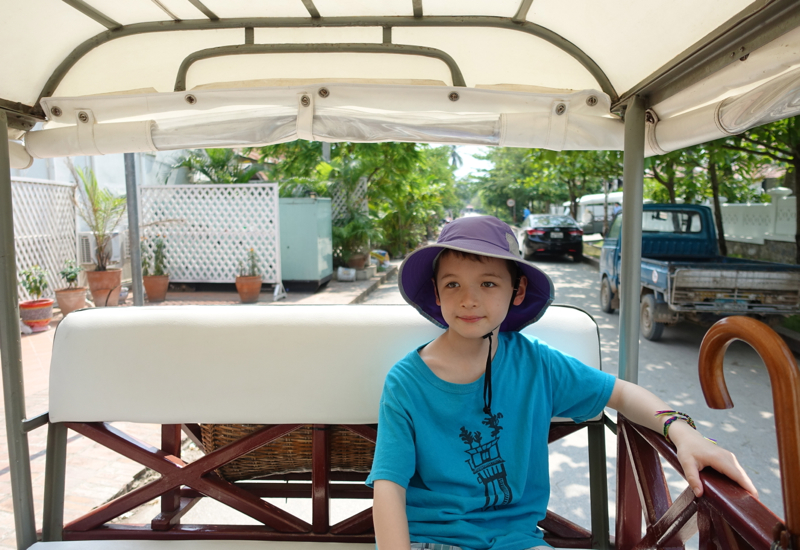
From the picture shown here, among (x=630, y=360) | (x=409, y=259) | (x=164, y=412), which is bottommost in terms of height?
(x=164, y=412)

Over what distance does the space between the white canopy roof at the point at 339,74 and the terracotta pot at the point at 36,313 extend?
5982mm

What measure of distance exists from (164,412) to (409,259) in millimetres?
1168

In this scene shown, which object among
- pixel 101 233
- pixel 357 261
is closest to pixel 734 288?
pixel 357 261

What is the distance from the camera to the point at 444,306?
167cm

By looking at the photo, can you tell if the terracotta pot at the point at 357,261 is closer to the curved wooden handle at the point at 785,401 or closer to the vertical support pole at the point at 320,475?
the vertical support pole at the point at 320,475

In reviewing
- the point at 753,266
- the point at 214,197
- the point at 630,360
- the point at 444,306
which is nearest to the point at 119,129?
the point at 444,306

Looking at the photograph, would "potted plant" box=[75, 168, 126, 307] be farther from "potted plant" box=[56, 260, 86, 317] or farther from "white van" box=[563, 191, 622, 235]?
"white van" box=[563, 191, 622, 235]

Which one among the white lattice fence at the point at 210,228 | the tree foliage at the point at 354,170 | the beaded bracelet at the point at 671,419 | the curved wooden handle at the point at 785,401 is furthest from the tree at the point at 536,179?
the curved wooden handle at the point at 785,401

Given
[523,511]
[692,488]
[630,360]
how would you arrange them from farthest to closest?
[630,360]
[523,511]
[692,488]

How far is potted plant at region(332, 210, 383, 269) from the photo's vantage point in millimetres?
12836

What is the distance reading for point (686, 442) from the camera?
141 centimetres

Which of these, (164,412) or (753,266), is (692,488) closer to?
(164,412)

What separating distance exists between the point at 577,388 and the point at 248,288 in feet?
29.1

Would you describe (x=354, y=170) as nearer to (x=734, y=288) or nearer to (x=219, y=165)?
(x=219, y=165)
